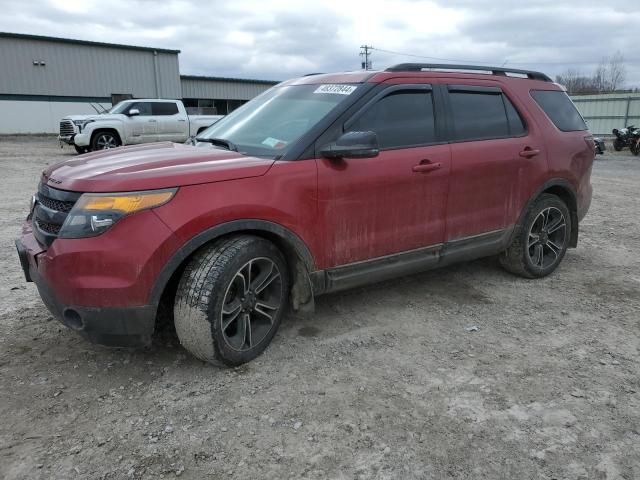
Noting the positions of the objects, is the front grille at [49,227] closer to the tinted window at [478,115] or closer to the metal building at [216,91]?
the tinted window at [478,115]

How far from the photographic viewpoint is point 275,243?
336 centimetres

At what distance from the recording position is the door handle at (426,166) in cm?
375

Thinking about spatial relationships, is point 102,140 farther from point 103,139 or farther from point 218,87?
point 218,87

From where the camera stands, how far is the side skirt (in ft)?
11.6

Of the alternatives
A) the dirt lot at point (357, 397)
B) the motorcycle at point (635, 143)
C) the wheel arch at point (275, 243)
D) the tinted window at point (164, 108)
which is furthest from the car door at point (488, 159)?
the motorcycle at point (635, 143)

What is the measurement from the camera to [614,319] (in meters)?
4.03

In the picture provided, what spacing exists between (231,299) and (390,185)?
1.35 meters

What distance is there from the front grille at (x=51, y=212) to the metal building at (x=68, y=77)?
3151 cm

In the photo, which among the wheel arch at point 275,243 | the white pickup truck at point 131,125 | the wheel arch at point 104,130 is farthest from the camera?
the white pickup truck at point 131,125

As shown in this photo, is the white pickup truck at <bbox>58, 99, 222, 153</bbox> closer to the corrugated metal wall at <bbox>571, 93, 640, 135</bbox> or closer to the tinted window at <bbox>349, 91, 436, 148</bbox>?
the tinted window at <bbox>349, 91, 436, 148</bbox>

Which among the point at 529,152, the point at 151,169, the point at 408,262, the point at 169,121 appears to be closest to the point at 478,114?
the point at 529,152

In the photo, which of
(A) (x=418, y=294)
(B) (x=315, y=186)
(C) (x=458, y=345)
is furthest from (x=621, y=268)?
(B) (x=315, y=186)

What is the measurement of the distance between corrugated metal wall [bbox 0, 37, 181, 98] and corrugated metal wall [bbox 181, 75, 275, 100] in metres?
2.73

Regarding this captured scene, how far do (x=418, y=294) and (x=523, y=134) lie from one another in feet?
5.43
